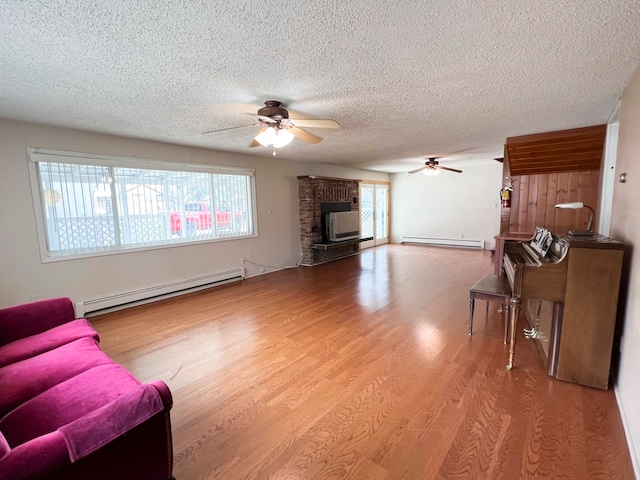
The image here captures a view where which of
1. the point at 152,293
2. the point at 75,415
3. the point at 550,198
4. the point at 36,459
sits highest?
the point at 550,198

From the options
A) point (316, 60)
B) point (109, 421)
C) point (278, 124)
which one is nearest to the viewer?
point (109, 421)

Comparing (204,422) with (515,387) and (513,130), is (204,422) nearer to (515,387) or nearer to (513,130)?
(515,387)

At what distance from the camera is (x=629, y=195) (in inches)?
81.5

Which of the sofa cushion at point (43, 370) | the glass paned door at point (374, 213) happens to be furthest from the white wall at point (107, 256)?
the glass paned door at point (374, 213)

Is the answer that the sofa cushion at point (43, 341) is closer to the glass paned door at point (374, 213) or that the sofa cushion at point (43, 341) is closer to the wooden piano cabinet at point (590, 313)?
the wooden piano cabinet at point (590, 313)

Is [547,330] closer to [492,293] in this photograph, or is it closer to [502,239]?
[492,293]

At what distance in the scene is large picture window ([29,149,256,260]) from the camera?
3.44 metres

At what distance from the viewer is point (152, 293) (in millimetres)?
4270

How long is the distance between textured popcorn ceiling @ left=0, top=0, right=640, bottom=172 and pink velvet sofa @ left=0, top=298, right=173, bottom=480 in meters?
1.72

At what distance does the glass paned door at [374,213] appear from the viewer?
8562 mm

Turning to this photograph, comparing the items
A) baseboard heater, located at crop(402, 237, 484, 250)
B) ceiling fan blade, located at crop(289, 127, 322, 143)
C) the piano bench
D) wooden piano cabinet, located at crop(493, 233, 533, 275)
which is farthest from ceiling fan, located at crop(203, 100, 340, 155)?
baseboard heater, located at crop(402, 237, 484, 250)

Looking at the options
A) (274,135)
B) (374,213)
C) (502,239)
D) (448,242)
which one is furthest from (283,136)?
(448,242)

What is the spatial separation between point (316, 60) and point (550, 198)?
4.28 m

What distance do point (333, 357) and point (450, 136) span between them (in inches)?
130
